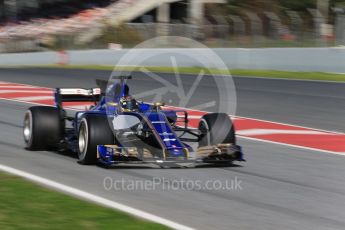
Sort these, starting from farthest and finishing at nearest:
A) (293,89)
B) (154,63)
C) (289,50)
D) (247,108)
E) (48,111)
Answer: (154,63) < (289,50) < (293,89) < (247,108) < (48,111)

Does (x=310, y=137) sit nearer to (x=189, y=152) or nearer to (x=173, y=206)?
(x=189, y=152)

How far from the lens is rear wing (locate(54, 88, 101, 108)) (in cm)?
932

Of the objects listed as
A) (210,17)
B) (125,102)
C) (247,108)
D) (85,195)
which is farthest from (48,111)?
(210,17)

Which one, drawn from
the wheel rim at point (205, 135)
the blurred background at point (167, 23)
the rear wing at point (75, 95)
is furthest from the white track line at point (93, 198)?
the blurred background at point (167, 23)

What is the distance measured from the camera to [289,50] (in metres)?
23.6

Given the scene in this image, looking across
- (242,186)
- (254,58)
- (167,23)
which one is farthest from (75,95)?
(167,23)

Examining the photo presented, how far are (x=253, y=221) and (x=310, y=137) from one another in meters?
5.66

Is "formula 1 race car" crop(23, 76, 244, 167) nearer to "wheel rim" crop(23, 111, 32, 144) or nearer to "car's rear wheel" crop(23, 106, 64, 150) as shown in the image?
"car's rear wheel" crop(23, 106, 64, 150)

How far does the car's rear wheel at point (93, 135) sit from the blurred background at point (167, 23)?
16.4 meters

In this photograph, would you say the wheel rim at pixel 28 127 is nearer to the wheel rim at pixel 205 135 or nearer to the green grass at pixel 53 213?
the wheel rim at pixel 205 135

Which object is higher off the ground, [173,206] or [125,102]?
[125,102]

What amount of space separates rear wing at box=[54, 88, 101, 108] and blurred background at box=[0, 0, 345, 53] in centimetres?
1494

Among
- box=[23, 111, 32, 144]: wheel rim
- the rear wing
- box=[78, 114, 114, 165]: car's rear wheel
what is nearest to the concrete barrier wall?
the rear wing

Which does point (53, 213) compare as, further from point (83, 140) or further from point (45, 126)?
point (45, 126)
